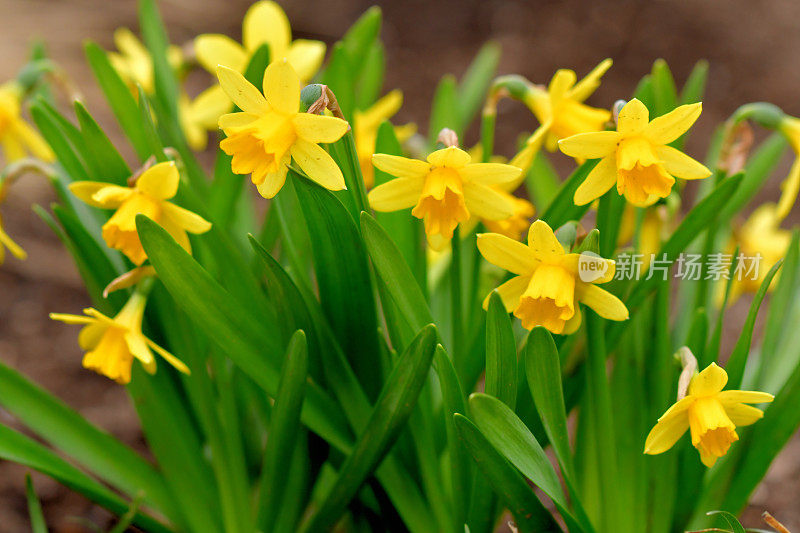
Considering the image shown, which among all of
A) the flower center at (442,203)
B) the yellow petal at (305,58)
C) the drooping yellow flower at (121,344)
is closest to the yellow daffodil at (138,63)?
the yellow petal at (305,58)

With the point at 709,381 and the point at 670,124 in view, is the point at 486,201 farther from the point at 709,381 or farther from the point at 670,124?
the point at 709,381

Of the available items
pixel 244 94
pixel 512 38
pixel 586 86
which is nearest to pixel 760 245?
pixel 586 86

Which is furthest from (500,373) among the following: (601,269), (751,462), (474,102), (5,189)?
(474,102)

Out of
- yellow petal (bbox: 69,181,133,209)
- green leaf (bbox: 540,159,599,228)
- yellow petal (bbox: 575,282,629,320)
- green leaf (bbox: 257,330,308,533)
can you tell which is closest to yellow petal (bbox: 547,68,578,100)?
green leaf (bbox: 540,159,599,228)

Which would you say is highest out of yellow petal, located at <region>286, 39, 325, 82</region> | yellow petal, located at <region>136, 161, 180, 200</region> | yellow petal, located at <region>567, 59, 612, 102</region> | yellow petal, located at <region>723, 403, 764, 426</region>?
yellow petal, located at <region>286, 39, 325, 82</region>

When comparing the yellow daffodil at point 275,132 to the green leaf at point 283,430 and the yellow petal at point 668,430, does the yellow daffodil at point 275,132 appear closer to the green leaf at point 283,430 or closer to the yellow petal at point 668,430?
the green leaf at point 283,430

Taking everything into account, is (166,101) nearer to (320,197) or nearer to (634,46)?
(320,197)

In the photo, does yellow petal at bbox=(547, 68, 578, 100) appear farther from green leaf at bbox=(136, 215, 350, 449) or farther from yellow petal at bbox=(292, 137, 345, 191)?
green leaf at bbox=(136, 215, 350, 449)
